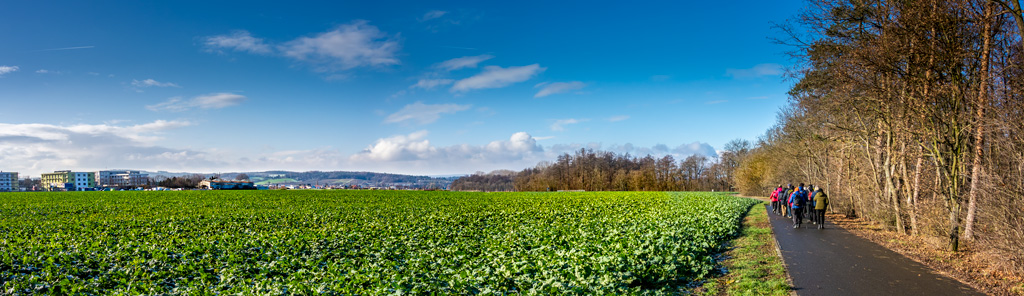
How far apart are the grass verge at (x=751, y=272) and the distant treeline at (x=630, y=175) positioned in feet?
241

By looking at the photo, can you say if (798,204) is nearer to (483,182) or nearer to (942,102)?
(942,102)

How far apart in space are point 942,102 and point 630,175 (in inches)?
3271

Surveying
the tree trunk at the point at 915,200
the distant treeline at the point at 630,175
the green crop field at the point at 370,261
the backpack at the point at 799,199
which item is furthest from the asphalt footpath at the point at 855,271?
the distant treeline at the point at 630,175

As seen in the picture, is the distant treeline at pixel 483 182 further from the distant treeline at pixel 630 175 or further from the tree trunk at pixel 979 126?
the tree trunk at pixel 979 126

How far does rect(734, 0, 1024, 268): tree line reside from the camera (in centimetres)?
898

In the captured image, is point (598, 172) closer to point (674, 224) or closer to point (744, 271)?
point (674, 224)

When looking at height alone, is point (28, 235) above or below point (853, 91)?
below

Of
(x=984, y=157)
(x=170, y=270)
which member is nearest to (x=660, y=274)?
(x=984, y=157)

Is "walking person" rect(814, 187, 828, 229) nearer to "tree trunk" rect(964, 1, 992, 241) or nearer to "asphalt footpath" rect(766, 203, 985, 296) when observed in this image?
"asphalt footpath" rect(766, 203, 985, 296)

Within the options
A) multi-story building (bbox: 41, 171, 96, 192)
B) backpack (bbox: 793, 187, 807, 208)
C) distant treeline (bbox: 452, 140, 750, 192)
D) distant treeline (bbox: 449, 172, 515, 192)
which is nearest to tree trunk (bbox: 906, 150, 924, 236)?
backpack (bbox: 793, 187, 807, 208)

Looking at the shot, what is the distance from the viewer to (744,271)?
10.1 meters

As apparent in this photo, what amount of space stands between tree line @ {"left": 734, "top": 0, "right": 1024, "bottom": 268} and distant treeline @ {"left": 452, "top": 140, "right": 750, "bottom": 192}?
70.0m

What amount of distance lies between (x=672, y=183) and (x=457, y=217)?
76790mm

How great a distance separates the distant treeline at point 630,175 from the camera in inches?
3605
